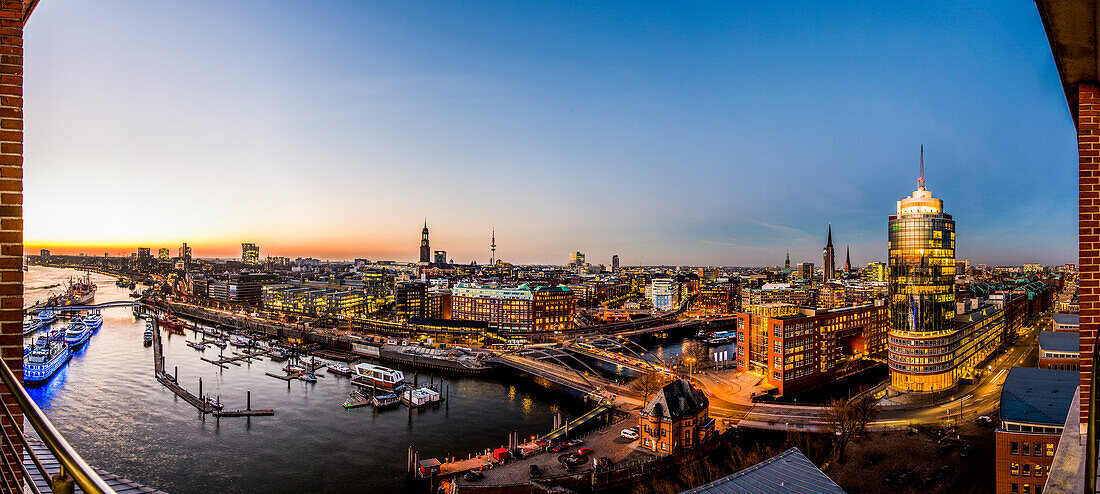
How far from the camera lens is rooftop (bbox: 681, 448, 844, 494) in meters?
7.27

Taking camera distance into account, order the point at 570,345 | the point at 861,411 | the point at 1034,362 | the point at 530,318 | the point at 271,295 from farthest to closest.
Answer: the point at 271,295 < the point at 530,318 < the point at 570,345 < the point at 1034,362 < the point at 861,411

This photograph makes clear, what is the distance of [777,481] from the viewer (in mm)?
7531

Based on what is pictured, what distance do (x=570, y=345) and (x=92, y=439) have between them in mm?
18373

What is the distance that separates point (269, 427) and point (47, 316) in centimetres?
3104

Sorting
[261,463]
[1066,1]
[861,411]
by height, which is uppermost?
[1066,1]

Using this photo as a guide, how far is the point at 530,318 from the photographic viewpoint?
114 ft

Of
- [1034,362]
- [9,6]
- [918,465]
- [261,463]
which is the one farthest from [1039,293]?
[9,6]

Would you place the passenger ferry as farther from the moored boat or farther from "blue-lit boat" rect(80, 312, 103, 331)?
"blue-lit boat" rect(80, 312, 103, 331)

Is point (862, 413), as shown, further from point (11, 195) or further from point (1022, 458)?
point (11, 195)

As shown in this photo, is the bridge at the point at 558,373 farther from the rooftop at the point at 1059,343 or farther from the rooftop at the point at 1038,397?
the rooftop at the point at 1059,343

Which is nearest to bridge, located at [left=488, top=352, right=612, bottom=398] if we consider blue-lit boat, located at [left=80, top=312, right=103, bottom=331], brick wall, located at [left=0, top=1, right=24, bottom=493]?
brick wall, located at [left=0, top=1, right=24, bottom=493]

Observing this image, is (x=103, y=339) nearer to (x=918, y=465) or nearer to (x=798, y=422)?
(x=798, y=422)

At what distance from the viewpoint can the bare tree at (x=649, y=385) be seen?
17.0 m

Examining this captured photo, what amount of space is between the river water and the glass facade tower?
11.3m
